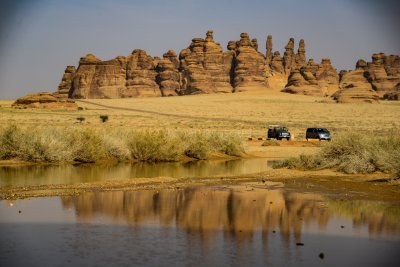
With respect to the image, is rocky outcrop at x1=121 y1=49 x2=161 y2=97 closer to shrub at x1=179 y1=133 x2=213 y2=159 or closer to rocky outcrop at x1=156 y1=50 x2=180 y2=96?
rocky outcrop at x1=156 y1=50 x2=180 y2=96

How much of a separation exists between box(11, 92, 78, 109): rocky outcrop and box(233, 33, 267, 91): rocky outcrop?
84.7 m

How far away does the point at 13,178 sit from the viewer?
22719 mm

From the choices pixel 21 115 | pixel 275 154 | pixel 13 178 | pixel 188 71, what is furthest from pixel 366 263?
pixel 188 71

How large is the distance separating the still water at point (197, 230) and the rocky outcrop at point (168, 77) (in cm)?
16269

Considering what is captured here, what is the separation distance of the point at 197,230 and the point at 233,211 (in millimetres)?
2604

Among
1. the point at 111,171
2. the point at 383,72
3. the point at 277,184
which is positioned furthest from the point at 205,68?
the point at 277,184

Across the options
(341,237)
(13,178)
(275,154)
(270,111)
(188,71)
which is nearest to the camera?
(341,237)

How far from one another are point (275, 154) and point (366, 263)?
28.3 meters

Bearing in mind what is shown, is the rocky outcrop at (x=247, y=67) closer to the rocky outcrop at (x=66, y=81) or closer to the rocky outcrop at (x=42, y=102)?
the rocky outcrop at (x=66, y=81)

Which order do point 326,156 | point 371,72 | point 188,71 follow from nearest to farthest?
point 326,156, point 188,71, point 371,72

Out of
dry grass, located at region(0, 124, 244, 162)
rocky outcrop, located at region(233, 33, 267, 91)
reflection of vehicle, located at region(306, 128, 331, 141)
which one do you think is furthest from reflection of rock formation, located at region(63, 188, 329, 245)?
rocky outcrop, located at region(233, 33, 267, 91)

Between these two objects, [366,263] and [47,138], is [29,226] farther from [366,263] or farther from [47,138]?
[47,138]

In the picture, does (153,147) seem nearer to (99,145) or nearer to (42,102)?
(99,145)

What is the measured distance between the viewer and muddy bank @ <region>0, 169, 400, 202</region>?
18672mm
